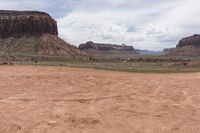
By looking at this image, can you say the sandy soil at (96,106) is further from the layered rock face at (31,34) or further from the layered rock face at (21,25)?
the layered rock face at (21,25)

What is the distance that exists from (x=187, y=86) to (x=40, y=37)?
106 metres

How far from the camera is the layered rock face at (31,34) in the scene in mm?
117250

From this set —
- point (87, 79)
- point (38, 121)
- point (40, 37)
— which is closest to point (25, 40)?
point (40, 37)

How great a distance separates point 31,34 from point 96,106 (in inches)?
4471

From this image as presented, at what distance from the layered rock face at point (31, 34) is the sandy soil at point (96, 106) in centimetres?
9416

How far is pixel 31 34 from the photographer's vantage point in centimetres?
12694

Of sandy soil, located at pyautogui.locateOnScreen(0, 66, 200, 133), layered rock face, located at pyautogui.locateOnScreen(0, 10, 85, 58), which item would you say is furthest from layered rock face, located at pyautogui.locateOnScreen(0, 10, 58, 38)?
sandy soil, located at pyautogui.locateOnScreen(0, 66, 200, 133)

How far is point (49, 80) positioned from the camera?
22.8 m

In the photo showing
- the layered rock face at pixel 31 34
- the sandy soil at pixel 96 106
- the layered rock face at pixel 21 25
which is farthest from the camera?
the layered rock face at pixel 21 25

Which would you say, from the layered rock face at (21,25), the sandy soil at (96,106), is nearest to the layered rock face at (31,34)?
the layered rock face at (21,25)

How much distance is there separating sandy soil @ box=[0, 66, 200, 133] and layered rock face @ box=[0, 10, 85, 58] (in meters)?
94.2

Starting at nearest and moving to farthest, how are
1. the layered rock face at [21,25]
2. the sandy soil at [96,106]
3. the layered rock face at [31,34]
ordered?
1. the sandy soil at [96,106]
2. the layered rock face at [31,34]
3. the layered rock face at [21,25]

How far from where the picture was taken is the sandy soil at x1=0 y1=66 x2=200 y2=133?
1297 cm

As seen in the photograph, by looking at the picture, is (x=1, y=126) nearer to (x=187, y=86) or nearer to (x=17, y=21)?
(x=187, y=86)
